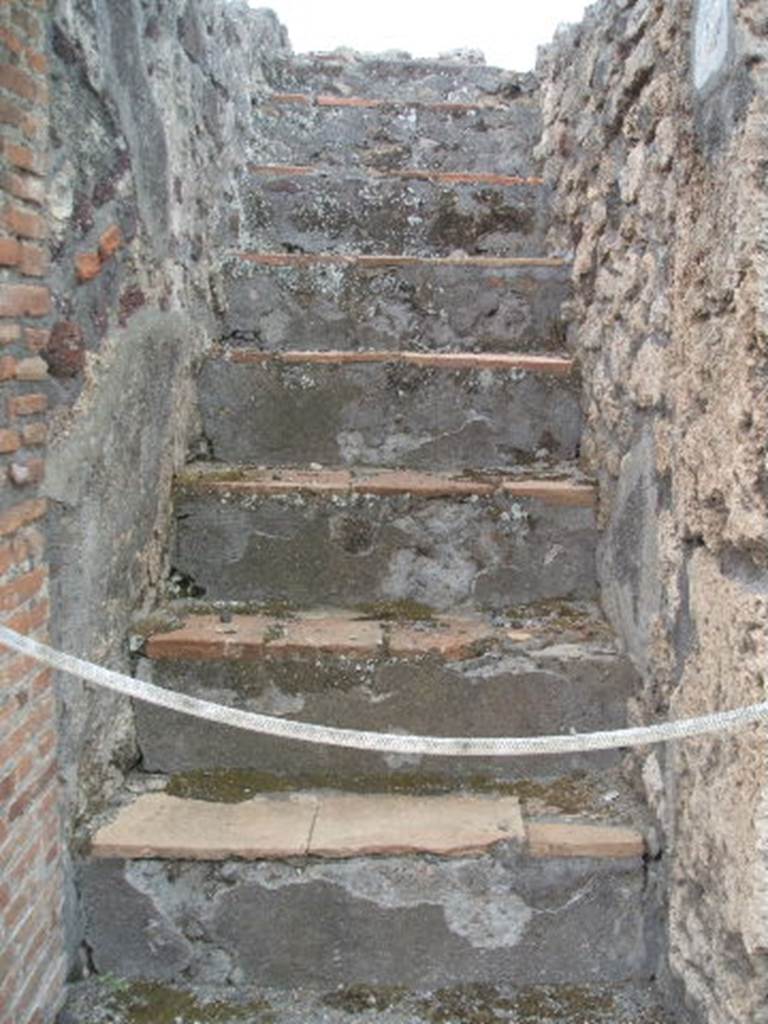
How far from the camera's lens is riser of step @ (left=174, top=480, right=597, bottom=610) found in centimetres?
255

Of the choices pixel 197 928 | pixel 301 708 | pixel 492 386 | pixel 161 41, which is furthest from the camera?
pixel 492 386

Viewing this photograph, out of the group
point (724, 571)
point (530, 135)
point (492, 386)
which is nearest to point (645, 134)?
point (492, 386)

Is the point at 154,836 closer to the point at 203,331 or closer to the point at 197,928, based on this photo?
the point at 197,928

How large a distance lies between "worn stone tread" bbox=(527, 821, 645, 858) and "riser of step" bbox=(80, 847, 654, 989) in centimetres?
2

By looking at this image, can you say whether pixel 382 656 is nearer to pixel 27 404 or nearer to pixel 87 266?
pixel 27 404

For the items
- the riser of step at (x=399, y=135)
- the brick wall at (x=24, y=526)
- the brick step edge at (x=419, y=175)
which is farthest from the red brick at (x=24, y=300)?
the riser of step at (x=399, y=135)

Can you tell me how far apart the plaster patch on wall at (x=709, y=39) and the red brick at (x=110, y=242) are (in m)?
1.28

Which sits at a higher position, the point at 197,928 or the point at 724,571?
the point at 724,571

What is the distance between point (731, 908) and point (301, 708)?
3.54 ft

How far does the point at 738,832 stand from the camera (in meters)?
1.54

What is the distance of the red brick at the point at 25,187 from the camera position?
1707mm

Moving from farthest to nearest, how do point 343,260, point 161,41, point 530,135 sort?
point 530,135 < point 343,260 < point 161,41

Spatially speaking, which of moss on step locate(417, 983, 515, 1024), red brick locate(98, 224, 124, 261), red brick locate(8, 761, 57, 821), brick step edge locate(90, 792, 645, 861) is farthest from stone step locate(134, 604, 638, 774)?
red brick locate(98, 224, 124, 261)

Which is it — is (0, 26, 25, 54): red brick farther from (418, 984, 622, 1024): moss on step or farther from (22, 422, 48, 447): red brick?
(418, 984, 622, 1024): moss on step
